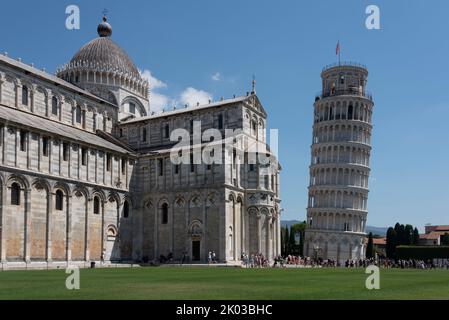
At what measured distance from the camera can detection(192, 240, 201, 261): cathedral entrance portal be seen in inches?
2133

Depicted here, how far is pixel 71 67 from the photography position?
6644cm

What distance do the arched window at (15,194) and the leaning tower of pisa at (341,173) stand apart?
2200 inches

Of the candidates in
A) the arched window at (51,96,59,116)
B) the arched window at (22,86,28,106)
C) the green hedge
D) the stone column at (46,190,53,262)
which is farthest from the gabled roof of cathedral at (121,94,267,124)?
the green hedge

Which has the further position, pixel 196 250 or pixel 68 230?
pixel 196 250

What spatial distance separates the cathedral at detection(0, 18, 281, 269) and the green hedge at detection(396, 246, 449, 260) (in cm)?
3389

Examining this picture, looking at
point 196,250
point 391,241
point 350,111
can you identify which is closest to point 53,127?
point 196,250

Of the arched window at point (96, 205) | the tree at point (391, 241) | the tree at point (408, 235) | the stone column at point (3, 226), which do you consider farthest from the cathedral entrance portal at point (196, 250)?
the tree at point (408, 235)

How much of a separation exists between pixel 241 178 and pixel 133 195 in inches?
443

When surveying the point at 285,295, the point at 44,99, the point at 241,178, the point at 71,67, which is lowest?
the point at 285,295

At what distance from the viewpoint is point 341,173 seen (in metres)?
92.4

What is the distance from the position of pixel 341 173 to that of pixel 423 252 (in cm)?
1758

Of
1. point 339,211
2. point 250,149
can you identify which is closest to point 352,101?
point 339,211

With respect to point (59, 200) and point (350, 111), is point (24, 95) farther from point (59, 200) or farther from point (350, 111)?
point (350, 111)
